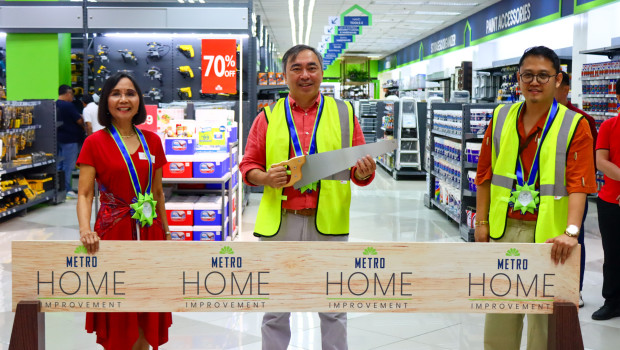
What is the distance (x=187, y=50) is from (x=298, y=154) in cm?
826

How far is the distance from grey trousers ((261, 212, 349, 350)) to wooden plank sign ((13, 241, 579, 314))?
535mm

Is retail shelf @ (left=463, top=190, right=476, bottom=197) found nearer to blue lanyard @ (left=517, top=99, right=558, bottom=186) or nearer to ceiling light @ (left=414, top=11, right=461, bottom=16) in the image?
blue lanyard @ (left=517, top=99, right=558, bottom=186)

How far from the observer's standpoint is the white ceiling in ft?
57.9

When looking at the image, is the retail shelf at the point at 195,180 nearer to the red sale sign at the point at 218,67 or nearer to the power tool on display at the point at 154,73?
the red sale sign at the point at 218,67

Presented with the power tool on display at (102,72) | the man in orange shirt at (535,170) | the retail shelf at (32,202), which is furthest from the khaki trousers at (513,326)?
the power tool on display at (102,72)

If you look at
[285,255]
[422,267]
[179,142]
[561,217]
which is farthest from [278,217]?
[179,142]

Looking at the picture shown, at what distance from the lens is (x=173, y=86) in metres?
10.8

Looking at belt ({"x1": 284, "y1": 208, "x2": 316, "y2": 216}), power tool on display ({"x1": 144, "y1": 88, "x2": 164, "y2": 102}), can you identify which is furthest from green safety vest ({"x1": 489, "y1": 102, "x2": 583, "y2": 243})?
power tool on display ({"x1": 144, "y1": 88, "x2": 164, "y2": 102})

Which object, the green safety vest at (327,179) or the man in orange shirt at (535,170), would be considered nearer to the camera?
the man in orange shirt at (535,170)

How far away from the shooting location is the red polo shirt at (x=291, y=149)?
274 cm

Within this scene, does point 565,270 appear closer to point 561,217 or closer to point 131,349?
point 561,217

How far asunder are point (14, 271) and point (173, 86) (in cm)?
882

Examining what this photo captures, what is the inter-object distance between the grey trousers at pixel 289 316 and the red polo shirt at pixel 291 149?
72mm

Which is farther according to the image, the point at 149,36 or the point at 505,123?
the point at 149,36
